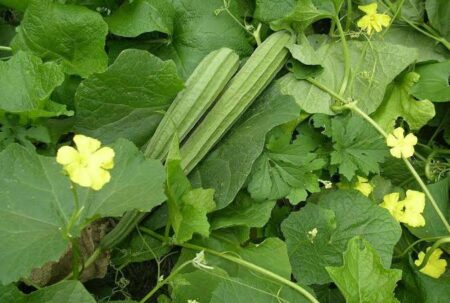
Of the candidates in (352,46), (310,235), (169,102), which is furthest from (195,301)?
(352,46)

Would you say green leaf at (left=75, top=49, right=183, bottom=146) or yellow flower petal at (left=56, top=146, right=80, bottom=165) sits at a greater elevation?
yellow flower petal at (left=56, top=146, right=80, bottom=165)

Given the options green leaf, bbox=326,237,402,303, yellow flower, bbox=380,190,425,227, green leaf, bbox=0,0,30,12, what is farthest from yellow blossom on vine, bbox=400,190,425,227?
green leaf, bbox=0,0,30,12

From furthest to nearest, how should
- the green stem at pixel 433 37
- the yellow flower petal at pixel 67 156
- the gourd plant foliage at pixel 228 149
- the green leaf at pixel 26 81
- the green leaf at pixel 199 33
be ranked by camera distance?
the green stem at pixel 433 37 → the green leaf at pixel 199 33 → the green leaf at pixel 26 81 → the gourd plant foliage at pixel 228 149 → the yellow flower petal at pixel 67 156

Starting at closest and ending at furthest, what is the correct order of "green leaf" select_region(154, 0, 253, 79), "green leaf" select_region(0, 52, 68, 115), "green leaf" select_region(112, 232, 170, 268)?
"green leaf" select_region(0, 52, 68, 115) → "green leaf" select_region(112, 232, 170, 268) → "green leaf" select_region(154, 0, 253, 79)

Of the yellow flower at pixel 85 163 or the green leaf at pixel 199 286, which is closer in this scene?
the yellow flower at pixel 85 163

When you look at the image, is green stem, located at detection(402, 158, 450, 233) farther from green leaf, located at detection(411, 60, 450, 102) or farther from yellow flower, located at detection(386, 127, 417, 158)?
green leaf, located at detection(411, 60, 450, 102)

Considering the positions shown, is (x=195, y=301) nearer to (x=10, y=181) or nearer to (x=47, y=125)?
(x=10, y=181)

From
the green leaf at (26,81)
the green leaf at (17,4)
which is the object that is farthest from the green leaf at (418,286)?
the green leaf at (17,4)

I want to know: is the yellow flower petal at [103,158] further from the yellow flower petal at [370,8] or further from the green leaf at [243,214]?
the yellow flower petal at [370,8]

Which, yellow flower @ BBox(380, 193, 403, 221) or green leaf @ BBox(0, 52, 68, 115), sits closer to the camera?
green leaf @ BBox(0, 52, 68, 115)
